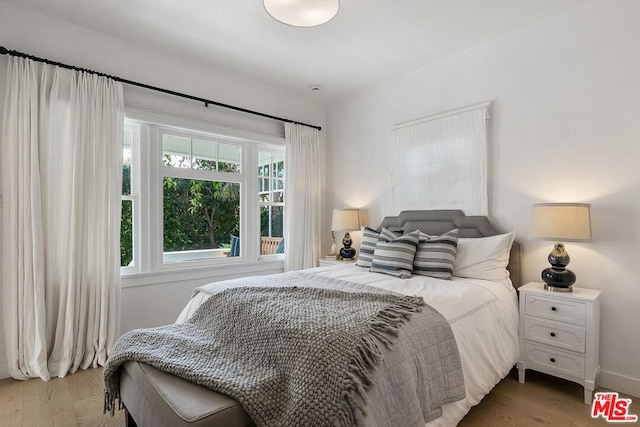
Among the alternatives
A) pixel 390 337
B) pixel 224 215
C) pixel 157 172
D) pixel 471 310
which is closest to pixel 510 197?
pixel 471 310

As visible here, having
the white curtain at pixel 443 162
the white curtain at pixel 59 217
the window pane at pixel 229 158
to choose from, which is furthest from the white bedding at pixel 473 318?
the window pane at pixel 229 158

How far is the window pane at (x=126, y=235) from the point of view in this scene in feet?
9.95

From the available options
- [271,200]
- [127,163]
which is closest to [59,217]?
[127,163]

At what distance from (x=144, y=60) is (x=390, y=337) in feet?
10.4

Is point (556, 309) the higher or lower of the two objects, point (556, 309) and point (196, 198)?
the lower

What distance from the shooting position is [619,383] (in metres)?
2.24

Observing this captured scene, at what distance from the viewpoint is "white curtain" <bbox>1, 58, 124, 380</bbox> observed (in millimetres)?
2389

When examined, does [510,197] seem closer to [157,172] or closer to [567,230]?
[567,230]

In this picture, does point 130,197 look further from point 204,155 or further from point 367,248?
point 367,248

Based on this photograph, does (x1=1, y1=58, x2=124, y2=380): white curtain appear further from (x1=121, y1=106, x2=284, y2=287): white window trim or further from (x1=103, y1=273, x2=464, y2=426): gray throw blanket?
(x1=103, y1=273, x2=464, y2=426): gray throw blanket

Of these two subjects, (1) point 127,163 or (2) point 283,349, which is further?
(1) point 127,163

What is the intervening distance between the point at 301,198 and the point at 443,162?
1.72m

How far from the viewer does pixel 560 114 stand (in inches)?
99.5

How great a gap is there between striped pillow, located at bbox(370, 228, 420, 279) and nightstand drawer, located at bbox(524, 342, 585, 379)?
3.13 ft
